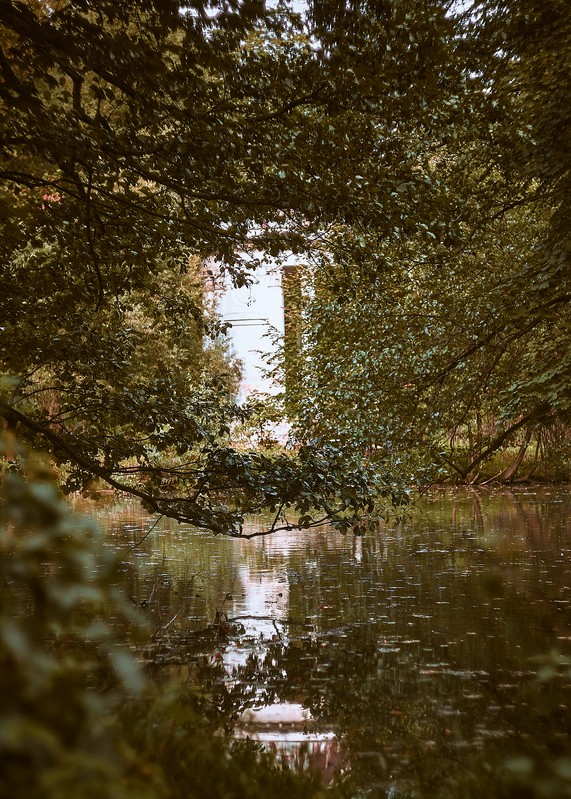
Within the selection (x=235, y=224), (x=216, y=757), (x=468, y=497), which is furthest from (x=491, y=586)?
(x=468, y=497)

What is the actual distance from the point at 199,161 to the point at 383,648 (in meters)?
4.06

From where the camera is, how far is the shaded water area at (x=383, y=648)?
4.21 m

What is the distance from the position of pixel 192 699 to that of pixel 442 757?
5.48 feet

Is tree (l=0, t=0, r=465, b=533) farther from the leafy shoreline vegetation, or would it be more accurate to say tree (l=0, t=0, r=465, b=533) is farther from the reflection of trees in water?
the reflection of trees in water

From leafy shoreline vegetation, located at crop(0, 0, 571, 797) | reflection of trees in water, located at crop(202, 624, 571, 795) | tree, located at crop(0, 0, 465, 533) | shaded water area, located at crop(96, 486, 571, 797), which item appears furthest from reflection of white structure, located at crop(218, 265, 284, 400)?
reflection of trees in water, located at crop(202, 624, 571, 795)

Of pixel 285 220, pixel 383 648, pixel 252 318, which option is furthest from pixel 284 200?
pixel 252 318

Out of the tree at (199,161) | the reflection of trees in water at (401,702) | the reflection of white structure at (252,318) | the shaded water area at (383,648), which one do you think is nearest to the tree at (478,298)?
the tree at (199,161)

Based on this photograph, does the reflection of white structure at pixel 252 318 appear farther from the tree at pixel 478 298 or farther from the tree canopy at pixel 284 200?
the tree canopy at pixel 284 200

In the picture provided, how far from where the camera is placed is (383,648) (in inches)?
258

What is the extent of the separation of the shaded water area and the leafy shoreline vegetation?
843mm

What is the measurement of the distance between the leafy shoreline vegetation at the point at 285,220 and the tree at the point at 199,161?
2 cm

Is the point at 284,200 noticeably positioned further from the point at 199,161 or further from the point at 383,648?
the point at 383,648

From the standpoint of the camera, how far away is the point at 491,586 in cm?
226

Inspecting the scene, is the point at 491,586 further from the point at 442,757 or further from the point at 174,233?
the point at 174,233
